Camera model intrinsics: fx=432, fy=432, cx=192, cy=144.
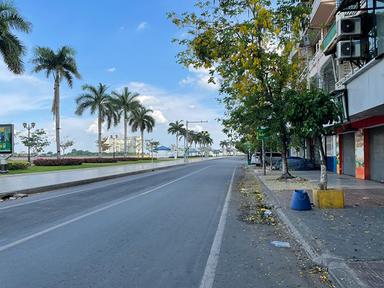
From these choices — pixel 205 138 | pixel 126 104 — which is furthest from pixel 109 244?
pixel 205 138

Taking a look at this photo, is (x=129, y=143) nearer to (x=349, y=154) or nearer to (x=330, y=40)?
(x=349, y=154)

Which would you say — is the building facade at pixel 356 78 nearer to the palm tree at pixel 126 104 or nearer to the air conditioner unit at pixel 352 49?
the air conditioner unit at pixel 352 49

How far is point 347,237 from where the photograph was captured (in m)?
8.15

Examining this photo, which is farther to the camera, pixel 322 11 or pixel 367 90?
pixel 322 11

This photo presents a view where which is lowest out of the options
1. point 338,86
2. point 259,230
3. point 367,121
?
point 259,230

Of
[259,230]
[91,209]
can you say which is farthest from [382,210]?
[91,209]

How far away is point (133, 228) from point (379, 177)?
1623 cm

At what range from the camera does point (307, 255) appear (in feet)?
24.1

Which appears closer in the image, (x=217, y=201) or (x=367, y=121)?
(x=217, y=201)

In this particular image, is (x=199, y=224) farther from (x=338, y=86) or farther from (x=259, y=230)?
(x=338, y=86)

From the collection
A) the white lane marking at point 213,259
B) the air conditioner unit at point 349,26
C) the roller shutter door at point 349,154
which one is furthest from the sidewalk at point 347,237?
the roller shutter door at point 349,154

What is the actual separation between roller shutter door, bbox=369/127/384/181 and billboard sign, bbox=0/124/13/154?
2770cm

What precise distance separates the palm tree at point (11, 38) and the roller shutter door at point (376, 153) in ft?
81.5

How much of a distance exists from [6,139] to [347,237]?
33.6 meters
